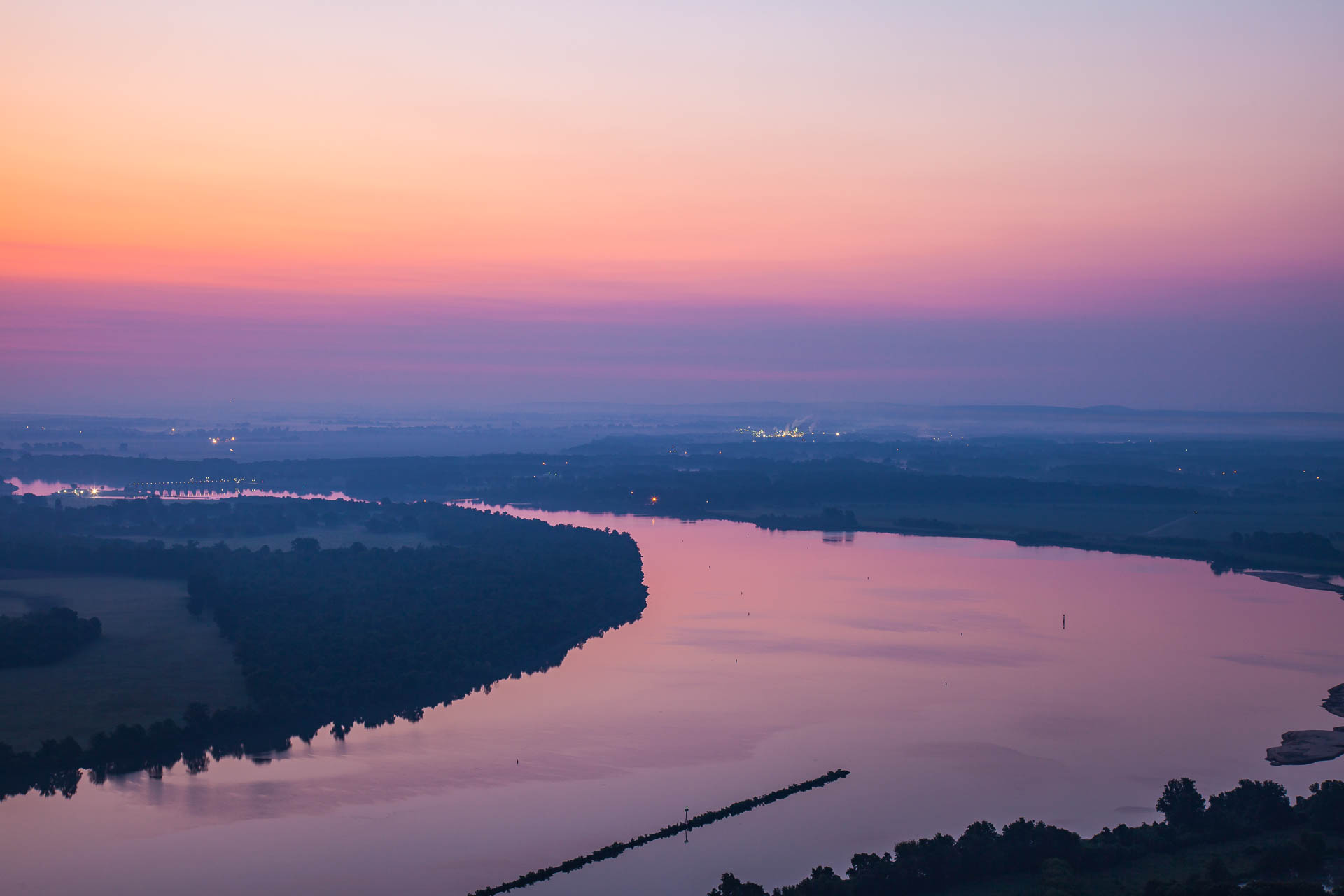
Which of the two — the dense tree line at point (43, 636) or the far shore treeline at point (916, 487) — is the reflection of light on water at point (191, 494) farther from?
the dense tree line at point (43, 636)

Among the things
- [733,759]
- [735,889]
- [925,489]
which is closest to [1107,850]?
[735,889]

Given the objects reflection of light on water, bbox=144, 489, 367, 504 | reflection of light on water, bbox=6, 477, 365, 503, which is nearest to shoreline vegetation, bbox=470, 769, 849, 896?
reflection of light on water, bbox=6, 477, 365, 503

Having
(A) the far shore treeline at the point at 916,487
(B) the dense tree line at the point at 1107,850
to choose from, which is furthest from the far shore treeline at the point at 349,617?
(A) the far shore treeline at the point at 916,487

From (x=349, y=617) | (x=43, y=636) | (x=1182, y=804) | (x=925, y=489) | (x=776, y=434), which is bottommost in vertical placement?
(x=1182, y=804)

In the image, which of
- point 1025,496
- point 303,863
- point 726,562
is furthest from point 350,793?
point 1025,496

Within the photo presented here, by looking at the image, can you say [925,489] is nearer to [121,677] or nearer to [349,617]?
[349,617]

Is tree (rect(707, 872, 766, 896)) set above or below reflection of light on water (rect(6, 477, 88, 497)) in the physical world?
below

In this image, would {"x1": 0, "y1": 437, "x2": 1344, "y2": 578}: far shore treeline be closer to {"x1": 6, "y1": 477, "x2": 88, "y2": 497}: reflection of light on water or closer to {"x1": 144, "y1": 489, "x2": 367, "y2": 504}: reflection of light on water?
{"x1": 6, "y1": 477, "x2": 88, "y2": 497}: reflection of light on water
